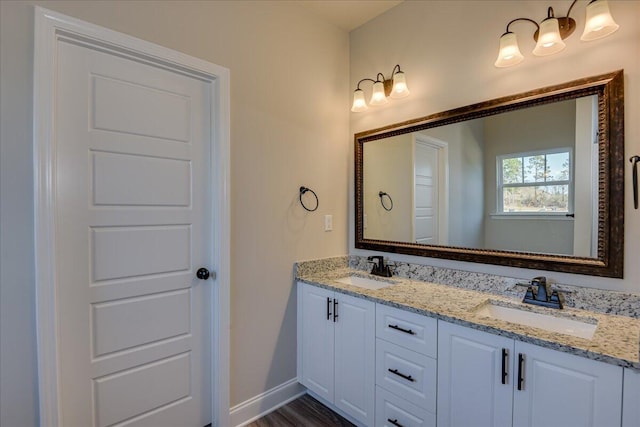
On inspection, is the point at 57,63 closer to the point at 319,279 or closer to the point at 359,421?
the point at 319,279

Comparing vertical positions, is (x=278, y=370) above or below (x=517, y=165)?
below

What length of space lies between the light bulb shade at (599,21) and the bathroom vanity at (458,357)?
1225mm

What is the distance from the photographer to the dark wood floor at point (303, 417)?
6.59 feet

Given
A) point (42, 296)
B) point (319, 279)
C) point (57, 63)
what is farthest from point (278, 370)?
point (57, 63)

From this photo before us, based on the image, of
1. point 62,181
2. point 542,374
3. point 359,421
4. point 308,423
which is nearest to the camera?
point 542,374

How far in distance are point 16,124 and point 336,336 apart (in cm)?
188

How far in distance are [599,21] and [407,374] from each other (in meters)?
1.81

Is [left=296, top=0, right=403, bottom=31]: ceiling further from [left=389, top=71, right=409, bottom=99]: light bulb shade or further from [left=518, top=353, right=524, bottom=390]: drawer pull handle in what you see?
[left=518, top=353, right=524, bottom=390]: drawer pull handle

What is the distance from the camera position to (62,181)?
4.71 ft

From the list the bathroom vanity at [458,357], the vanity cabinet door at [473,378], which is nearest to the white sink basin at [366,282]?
the bathroom vanity at [458,357]

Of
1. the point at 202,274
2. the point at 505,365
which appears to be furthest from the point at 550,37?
the point at 202,274

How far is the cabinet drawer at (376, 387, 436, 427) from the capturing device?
5.11 feet

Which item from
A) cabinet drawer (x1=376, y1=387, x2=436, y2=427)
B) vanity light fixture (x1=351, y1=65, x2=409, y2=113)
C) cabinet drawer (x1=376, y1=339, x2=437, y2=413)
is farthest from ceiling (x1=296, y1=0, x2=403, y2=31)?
cabinet drawer (x1=376, y1=387, x2=436, y2=427)

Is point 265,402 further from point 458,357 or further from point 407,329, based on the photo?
point 458,357
